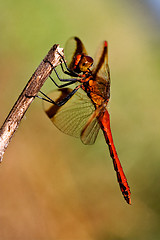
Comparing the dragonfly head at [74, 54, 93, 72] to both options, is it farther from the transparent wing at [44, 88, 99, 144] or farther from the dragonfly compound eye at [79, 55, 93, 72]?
the transparent wing at [44, 88, 99, 144]

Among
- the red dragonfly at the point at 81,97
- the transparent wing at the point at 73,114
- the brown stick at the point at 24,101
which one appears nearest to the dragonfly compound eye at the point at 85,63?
the red dragonfly at the point at 81,97

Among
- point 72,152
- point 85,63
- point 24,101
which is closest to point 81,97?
point 85,63

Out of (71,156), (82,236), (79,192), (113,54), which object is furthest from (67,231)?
(113,54)

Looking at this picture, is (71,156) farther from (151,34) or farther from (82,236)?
(151,34)

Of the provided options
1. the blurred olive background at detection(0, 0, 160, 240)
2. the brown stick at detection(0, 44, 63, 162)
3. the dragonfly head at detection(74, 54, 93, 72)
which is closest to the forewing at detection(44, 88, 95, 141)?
the dragonfly head at detection(74, 54, 93, 72)

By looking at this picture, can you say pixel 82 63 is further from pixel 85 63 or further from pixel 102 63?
pixel 102 63

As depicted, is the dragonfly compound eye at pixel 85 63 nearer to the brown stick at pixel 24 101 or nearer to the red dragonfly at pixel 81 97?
the red dragonfly at pixel 81 97
